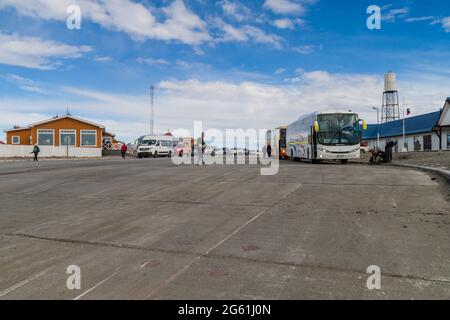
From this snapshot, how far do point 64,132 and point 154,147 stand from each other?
19.3 metres

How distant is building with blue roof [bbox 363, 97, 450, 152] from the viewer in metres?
44.5

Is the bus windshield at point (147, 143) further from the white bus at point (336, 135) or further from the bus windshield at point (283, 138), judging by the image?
the white bus at point (336, 135)

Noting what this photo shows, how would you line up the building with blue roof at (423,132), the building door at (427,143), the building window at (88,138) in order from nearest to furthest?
the building with blue roof at (423,132), the building door at (427,143), the building window at (88,138)

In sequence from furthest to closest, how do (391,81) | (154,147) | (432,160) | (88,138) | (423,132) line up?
(391,81), (88,138), (423,132), (154,147), (432,160)

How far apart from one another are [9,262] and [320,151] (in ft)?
64.3

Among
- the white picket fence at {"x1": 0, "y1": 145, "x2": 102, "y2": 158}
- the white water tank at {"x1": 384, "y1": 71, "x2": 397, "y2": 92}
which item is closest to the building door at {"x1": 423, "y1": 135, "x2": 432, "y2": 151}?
the white water tank at {"x1": 384, "y1": 71, "x2": 397, "y2": 92}

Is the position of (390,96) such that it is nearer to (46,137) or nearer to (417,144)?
(417,144)

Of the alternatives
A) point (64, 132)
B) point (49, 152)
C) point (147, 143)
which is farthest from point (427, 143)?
point (64, 132)

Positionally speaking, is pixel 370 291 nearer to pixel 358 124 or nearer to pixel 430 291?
pixel 430 291

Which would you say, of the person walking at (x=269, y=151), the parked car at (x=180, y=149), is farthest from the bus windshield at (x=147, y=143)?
the person walking at (x=269, y=151)

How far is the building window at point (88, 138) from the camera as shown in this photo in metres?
54.8

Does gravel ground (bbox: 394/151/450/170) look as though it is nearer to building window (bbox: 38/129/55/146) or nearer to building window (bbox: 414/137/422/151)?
building window (bbox: 414/137/422/151)

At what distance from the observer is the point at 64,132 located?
53938 mm

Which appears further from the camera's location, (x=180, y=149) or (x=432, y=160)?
(x=180, y=149)
